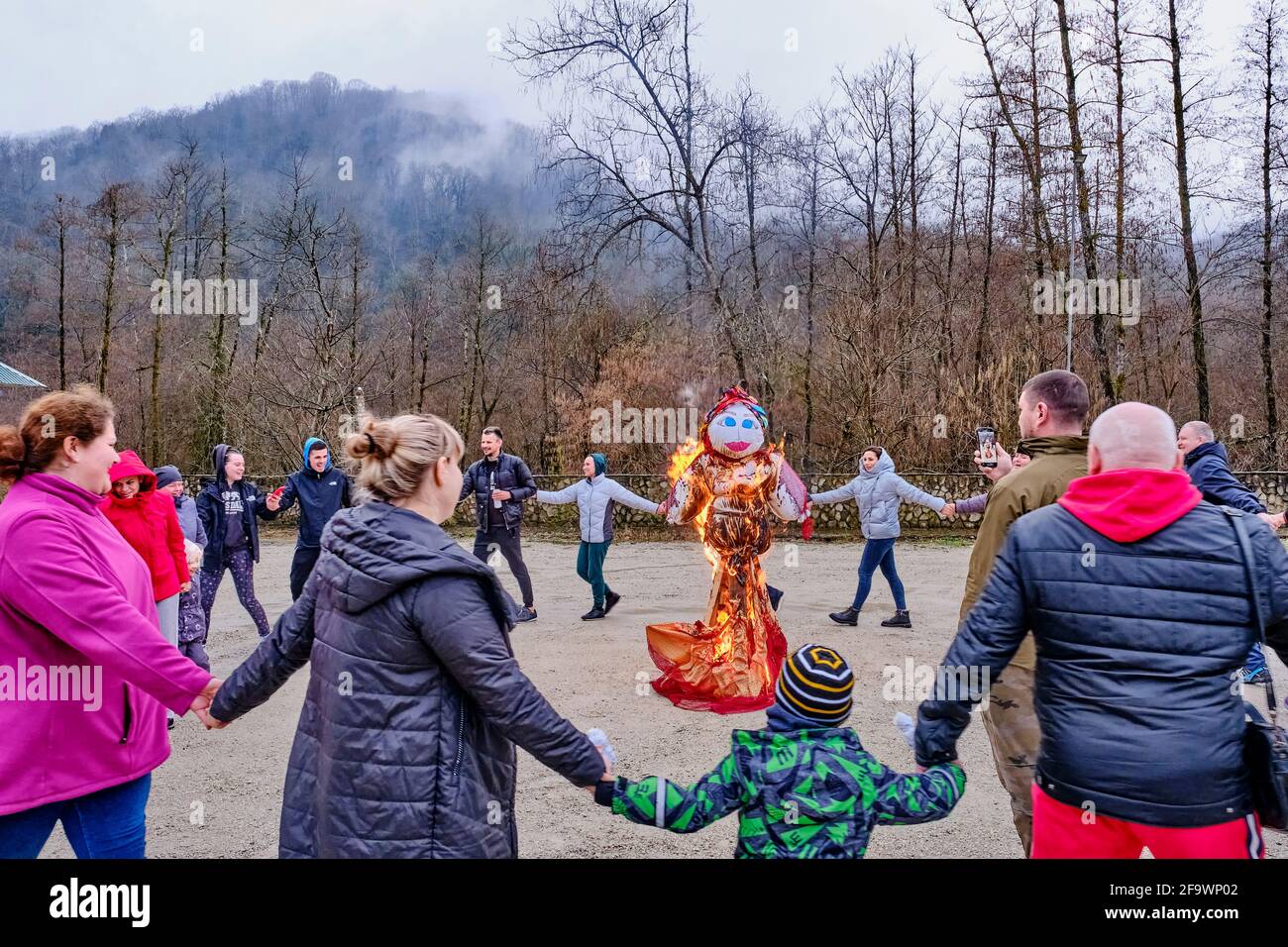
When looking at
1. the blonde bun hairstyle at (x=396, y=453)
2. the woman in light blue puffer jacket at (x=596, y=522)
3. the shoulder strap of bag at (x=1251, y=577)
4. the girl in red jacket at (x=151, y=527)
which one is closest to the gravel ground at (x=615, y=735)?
the woman in light blue puffer jacket at (x=596, y=522)

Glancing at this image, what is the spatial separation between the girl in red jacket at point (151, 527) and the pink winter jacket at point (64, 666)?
305 centimetres

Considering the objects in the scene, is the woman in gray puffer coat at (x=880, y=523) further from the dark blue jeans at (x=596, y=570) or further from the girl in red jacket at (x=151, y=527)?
the girl in red jacket at (x=151, y=527)

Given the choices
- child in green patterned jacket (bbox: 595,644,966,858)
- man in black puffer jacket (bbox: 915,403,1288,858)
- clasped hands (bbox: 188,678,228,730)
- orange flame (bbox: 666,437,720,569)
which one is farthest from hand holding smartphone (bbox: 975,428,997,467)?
clasped hands (bbox: 188,678,228,730)

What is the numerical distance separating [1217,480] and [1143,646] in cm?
437

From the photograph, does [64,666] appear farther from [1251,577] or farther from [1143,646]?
[1251,577]

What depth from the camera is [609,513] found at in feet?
31.3

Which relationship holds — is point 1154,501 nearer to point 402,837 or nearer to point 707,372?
point 402,837

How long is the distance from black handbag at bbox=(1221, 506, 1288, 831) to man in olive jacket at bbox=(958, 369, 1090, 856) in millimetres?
1133

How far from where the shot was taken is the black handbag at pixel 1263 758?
2135 mm

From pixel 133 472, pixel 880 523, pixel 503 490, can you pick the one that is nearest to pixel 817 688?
pixel 133 472

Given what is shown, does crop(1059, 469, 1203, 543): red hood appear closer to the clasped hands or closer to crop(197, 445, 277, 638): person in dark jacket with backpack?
the clasped hands

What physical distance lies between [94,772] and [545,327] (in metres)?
20.5
